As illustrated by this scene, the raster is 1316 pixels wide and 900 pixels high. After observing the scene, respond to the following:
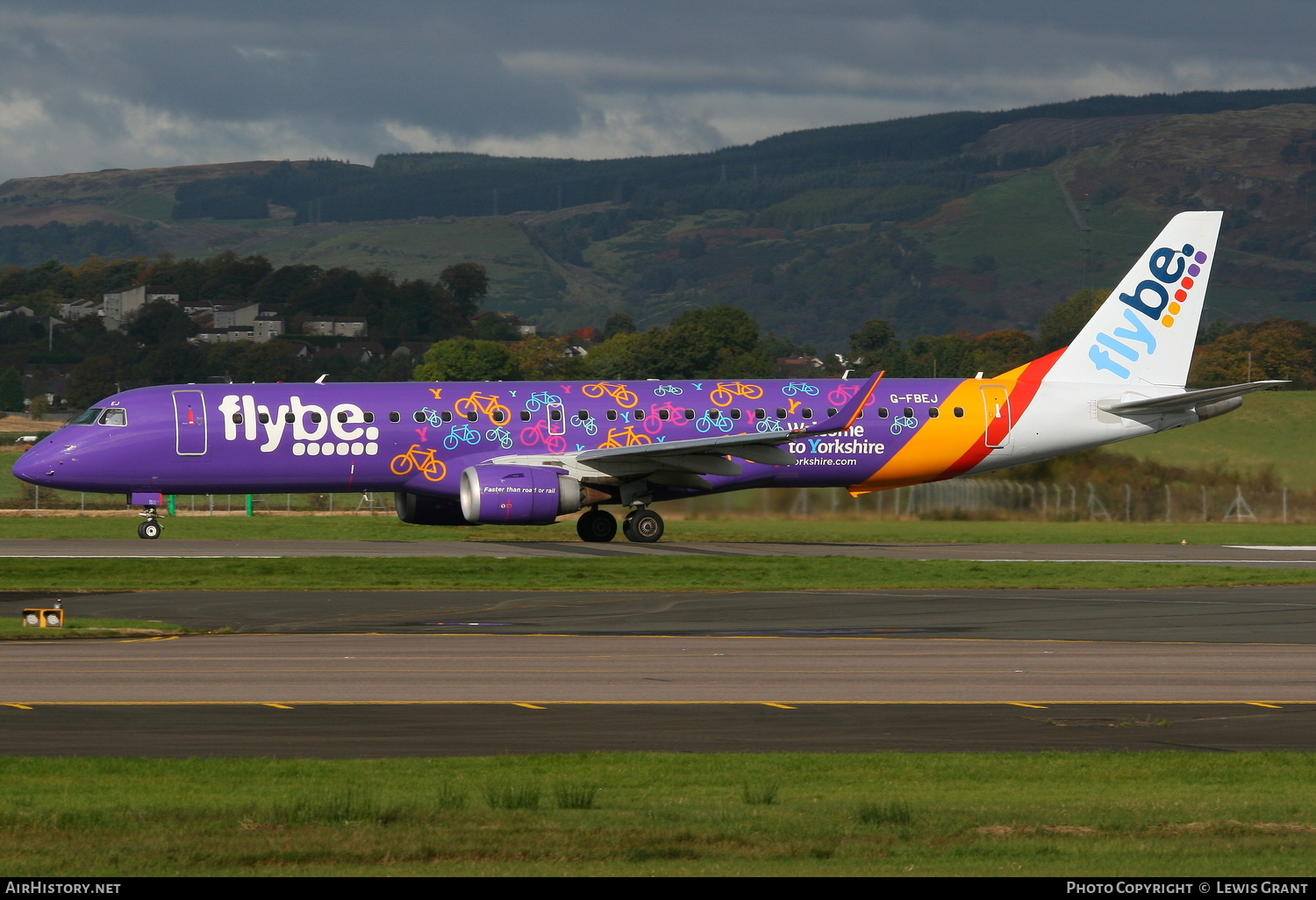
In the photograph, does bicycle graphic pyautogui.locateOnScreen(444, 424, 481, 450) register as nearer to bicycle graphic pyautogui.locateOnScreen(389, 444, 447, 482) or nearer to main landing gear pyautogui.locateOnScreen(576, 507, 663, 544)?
bicycle graphic pyautogui.locateOnScreen(389, 444, 447, 482)

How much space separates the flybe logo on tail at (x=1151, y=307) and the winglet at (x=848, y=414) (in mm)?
7355

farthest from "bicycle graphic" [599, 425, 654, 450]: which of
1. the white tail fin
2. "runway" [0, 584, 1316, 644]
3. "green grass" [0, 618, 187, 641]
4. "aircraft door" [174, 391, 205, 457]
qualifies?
"green grass" [0, 618, 187, 641]

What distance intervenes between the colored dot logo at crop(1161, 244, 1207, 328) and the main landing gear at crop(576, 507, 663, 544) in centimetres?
1543

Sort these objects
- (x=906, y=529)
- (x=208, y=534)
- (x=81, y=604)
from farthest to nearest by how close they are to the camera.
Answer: (x=906, y=529)
(x=208, y=534)
(x=81, y=604)

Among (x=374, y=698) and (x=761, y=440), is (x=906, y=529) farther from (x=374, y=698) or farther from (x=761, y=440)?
(x=374, y=698)

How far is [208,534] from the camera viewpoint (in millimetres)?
42438

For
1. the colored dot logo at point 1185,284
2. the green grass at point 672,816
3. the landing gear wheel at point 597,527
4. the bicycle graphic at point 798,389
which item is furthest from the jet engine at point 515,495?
the green grass at point 672,816

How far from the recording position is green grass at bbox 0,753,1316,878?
32.3 feet

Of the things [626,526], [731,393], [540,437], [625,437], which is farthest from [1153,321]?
[540,437]

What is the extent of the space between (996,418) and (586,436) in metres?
10.8

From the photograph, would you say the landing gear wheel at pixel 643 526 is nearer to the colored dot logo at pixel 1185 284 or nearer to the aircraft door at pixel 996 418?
the aircraft door at pixel 996 418

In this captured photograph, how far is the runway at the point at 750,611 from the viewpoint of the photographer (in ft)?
77.1
